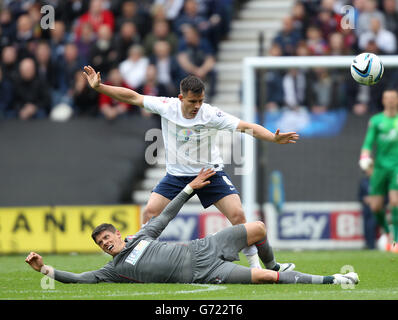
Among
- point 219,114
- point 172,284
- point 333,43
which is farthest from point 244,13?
point 172,284

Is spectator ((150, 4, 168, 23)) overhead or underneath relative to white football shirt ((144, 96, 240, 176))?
overhead

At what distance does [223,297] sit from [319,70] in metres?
9.36

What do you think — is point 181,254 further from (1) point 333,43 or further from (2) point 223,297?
(1) point 333,43

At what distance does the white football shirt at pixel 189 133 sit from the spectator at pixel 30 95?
24.6 feet

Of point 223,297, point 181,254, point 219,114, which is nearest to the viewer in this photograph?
point 223,297

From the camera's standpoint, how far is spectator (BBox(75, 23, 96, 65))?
1761cm

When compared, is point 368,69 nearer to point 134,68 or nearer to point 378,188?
point 378,188

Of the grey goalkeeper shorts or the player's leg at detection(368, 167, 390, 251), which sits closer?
the grey goalkeeper shorts

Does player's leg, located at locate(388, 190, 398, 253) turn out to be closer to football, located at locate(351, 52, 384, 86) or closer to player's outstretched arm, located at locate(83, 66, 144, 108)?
football, located at locate(351, 52, 384, 86)

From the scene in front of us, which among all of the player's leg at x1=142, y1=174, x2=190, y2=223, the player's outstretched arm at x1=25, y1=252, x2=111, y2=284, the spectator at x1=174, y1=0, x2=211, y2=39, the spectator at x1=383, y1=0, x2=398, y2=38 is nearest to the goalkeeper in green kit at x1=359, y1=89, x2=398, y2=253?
the spectator at x1=383, y1=0, x2=398, y2=38

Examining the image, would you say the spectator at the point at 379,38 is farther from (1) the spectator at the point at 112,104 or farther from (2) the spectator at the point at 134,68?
(1) the spectator at the point at 112,104

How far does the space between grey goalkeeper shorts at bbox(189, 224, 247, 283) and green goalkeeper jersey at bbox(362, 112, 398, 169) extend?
5261 millimetres

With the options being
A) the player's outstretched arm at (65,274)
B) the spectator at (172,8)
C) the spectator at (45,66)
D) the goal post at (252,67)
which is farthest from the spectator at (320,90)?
the player's outstretched arm at (65,274)

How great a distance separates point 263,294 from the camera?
26.1ft
